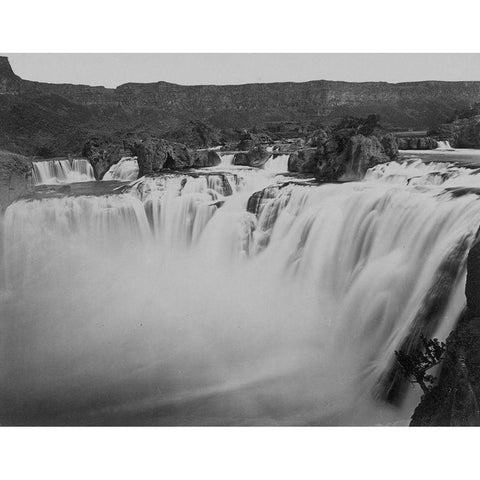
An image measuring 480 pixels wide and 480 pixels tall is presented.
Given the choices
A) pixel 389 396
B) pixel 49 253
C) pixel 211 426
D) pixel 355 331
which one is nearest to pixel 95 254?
pixel 49 253

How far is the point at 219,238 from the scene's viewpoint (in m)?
4.42

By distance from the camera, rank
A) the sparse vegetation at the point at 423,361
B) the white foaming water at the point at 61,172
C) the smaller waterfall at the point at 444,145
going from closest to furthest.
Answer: the sparse vegetation at the point at 423,361
the smaller waterfall at the point at 444,145
the white foaming water at the point at 61,172

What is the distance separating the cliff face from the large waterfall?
470 mm

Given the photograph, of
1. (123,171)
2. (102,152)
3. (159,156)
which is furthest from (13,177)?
(159,156)

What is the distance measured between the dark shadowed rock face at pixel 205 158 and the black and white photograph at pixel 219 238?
2 centimetres

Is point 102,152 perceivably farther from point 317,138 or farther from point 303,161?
point 317,138

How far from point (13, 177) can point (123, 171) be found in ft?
2.85

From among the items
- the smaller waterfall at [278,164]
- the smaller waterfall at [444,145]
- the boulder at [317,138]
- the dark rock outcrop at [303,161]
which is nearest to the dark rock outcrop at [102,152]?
the smaller waterfall at [278,164]

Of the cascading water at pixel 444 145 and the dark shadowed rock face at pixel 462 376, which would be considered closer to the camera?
the dark shadowed rock face at pixel 462 376

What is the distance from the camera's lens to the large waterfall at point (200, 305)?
168 inches

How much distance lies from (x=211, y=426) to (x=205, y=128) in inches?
95.9

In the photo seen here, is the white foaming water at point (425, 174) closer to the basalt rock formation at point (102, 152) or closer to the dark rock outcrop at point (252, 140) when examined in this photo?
the dark rock outcrop at point (252, 140)

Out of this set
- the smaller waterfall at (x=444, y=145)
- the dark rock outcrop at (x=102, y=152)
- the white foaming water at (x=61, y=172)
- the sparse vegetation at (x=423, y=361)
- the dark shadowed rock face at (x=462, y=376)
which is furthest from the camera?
the dark rock outcrop at (x=102, y=152)

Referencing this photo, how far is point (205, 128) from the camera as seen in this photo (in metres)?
4.57
